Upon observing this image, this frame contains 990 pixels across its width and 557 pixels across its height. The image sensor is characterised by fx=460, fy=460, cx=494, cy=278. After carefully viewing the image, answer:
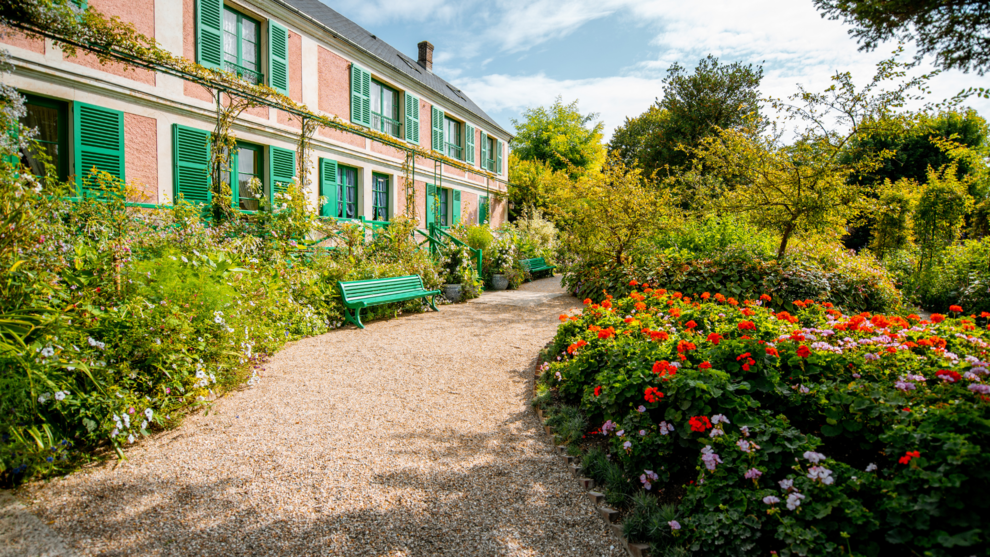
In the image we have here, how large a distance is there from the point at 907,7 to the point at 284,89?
402 inches

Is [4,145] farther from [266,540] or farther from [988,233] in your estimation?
[988,233]

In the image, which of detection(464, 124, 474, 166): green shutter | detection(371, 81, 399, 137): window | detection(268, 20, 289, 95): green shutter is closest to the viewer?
detection(268, 20, 289, 95): green shutter

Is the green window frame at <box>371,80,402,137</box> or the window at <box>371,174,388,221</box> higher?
the green window frame at <box>371,80,402,137</box>

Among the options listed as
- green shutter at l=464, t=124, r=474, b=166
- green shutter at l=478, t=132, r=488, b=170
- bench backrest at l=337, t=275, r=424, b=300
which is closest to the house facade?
green shutter at l=464, t=124, r=474, b=166

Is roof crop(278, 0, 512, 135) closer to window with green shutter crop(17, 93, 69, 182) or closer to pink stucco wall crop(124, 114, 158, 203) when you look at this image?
pink stucco wall crop(124, 114, 158, 203)

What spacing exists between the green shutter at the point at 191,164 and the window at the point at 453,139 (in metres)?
9.07

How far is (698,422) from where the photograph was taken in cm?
209

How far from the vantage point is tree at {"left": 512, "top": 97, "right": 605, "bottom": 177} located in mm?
27953

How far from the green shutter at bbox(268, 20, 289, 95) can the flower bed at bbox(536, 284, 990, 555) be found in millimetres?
9395

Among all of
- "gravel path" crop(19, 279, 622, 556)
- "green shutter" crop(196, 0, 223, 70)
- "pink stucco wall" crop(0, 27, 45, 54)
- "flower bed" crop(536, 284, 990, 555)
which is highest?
"green shutter" crop(196, 0, 223, 70)

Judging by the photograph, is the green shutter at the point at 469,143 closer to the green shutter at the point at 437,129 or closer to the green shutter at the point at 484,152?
the green shutter at the point at 484,152

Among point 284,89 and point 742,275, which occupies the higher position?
point 284,89

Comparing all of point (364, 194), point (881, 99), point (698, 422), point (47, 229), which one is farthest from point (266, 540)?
point (364, 194)

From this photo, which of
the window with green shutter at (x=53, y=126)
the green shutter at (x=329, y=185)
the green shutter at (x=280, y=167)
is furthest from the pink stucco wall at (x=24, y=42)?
the green shutter at (x=329, y=185)
